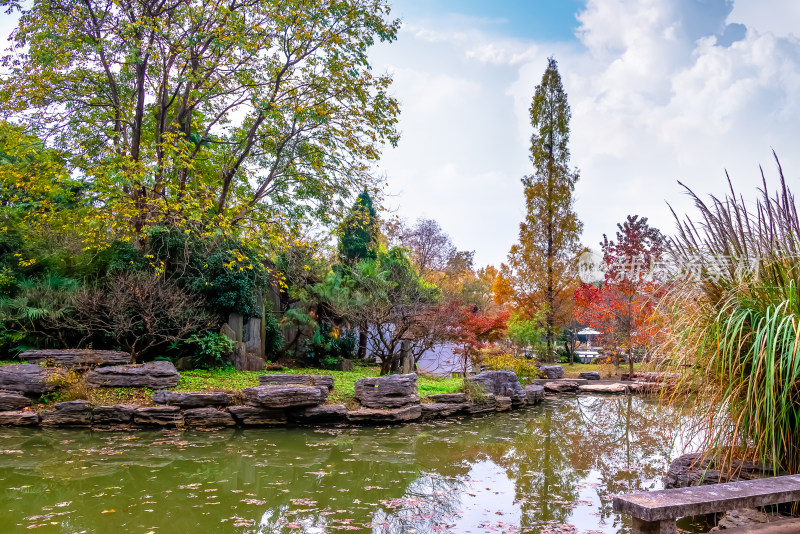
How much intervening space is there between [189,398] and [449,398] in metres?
4.64

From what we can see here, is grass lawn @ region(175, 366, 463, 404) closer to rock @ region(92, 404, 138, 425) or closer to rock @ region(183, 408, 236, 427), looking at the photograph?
rock @ region(183, 408, 236, 427)

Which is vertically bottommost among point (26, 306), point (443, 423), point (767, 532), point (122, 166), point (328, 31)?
point (443, 423)

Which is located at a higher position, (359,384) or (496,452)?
(359,384)

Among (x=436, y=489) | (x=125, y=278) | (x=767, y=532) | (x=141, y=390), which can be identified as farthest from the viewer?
(x=125, y=278)

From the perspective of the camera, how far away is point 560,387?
43.6ft

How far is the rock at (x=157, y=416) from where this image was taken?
7496 mm

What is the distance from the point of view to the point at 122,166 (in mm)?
9023

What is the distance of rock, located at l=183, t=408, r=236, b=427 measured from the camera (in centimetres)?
771

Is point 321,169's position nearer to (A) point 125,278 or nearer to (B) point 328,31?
(B) point 328,31

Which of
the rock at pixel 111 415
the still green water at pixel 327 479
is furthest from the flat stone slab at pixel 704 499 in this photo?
the rock at pixel 111 415

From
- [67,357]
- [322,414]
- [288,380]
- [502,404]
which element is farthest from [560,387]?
[67,357]

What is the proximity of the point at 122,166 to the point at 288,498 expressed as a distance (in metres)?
7.40

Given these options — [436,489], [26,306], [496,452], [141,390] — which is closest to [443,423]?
[496,452]

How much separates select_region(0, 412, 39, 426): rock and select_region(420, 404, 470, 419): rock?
6.15 meters
